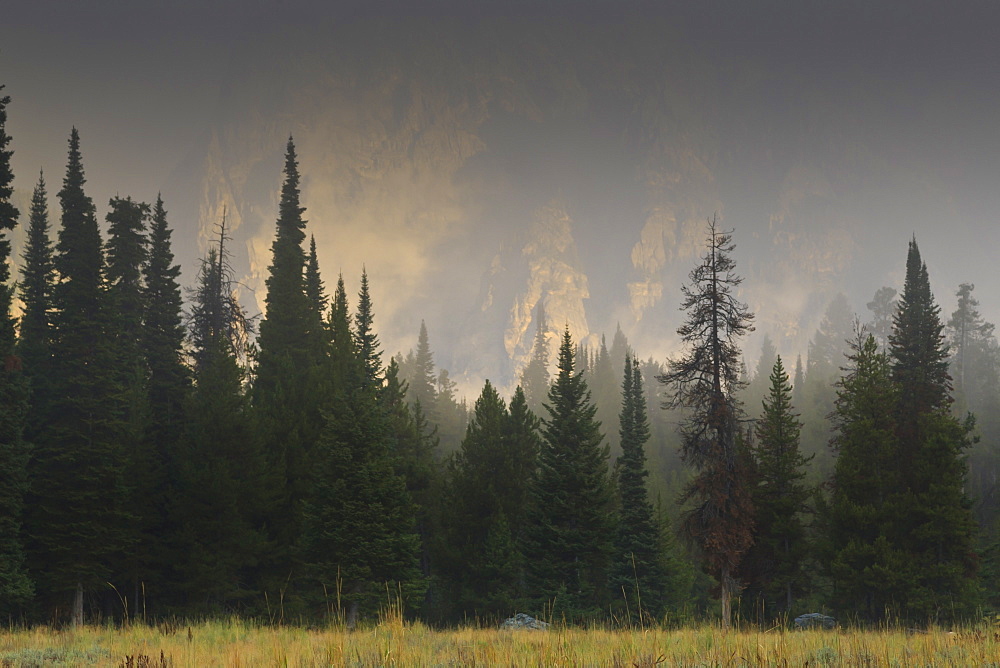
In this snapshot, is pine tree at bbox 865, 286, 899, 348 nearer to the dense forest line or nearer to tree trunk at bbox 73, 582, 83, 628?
the dense forest line

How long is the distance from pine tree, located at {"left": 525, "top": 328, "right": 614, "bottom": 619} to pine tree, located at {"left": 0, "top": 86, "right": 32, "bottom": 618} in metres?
28.3

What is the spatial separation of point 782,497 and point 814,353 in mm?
155322

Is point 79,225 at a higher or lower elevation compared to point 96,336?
higher

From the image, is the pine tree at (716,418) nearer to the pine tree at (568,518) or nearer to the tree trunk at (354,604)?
the pine tree at (568,518)

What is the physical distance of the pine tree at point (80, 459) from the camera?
98.8ft

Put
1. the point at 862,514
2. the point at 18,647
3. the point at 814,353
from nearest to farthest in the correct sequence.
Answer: the point at 18,647 → the point at 862,514 → the point at 814,353

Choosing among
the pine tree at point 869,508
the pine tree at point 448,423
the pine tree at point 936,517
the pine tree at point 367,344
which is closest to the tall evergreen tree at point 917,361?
the pine tree at point 936,517

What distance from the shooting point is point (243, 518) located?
36.0 meters

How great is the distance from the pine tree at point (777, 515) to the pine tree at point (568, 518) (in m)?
9.78

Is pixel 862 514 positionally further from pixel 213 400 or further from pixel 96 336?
pixel 96 336

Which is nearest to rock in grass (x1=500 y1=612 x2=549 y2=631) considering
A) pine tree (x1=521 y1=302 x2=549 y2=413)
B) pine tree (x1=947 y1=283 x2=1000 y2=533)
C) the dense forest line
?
the dense forest line

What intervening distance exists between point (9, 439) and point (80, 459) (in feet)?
15.1

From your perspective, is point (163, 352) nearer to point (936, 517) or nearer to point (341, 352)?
point (341, 352)

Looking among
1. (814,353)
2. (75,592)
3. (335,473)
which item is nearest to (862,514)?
(335,473)
